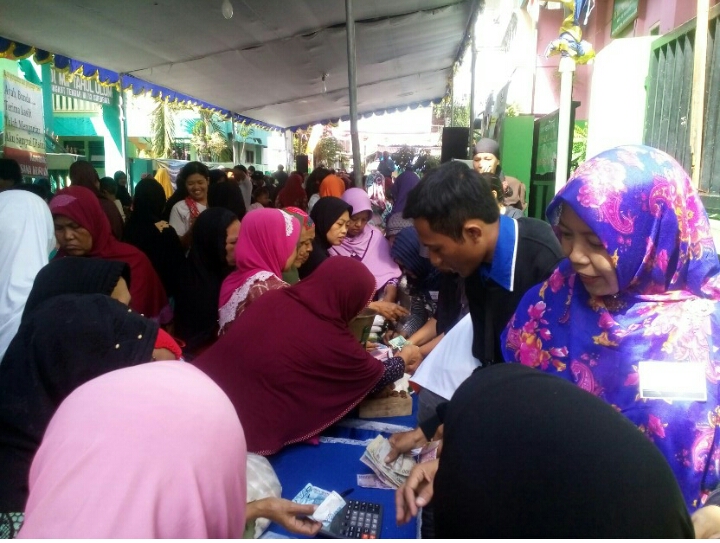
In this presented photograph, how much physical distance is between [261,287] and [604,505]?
2.16 meters

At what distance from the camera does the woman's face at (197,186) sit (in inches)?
195

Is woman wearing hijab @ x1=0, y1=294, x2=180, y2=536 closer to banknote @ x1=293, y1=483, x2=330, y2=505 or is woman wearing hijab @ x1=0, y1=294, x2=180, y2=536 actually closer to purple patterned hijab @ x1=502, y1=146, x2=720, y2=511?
banknote @ x1=293, y1=483, x2=330, y2=505

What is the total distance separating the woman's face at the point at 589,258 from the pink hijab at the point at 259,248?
174 centimetres

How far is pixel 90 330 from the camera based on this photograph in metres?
1.56

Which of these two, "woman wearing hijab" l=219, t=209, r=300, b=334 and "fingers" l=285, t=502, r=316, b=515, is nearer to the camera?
"fingers" l=285, t=502, r=316, b=515

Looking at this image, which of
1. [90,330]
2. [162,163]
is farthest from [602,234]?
[162,163]

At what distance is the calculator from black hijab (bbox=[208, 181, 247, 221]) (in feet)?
11.8

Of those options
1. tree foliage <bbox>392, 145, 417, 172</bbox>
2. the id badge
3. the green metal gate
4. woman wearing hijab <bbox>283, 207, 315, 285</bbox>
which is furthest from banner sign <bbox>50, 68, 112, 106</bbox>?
tree foliage <bbox>392, 145, 417, 172</bbox>

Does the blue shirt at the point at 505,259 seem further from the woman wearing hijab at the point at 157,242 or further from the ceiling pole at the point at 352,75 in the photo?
the ceiling pole at the point at 352,75

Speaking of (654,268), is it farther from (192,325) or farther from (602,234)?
(192,325)

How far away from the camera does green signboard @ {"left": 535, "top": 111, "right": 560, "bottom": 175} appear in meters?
5.38

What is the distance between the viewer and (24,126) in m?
6.04

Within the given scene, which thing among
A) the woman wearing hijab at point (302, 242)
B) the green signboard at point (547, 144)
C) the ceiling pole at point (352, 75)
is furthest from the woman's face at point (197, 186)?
the green signboard at point (547, 144)

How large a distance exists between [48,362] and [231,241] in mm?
1781
